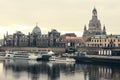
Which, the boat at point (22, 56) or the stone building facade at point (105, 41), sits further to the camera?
the stone building facade at point (105, 41)

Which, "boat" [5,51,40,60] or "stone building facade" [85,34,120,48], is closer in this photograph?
"boat" [5,51,40,60]

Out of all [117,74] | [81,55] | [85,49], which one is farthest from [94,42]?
[117,74]

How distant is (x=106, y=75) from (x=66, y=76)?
9.69 metres

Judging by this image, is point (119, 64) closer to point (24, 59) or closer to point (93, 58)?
point (93, 58)

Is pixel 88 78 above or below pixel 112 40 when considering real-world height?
below

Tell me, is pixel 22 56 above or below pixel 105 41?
below

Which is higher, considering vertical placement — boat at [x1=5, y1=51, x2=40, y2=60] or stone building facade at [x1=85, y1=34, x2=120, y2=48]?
stone building facade at [x1=85, y1=34, x2=120, y2=48]

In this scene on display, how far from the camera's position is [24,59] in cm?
17312

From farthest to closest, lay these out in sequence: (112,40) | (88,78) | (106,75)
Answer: (112,40), (106,75), (88,78)

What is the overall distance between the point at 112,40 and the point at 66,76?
292 feet

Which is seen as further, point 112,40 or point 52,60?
point 112,40

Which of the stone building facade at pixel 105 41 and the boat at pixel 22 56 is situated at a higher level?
the stone building facade at pixel 105 41

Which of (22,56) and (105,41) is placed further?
(105,41)

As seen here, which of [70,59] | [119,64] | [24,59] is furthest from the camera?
[24,59]
